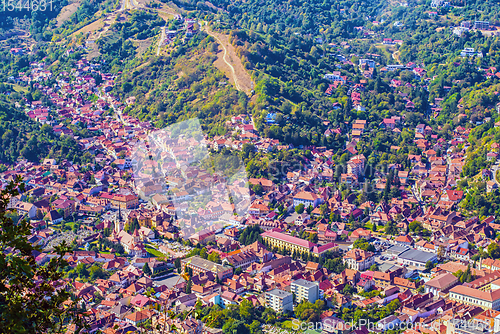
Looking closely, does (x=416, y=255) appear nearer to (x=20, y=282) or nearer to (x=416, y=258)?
(x=416, y=258)

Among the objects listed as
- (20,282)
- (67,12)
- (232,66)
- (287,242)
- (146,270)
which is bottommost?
(146,270)

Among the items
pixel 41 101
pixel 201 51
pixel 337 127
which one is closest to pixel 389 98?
pixel 337 127

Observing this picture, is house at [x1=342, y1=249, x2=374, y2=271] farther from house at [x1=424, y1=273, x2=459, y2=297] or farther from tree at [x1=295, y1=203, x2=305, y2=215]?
tree at [x1=295, y1=203, x2=305, y2=215]

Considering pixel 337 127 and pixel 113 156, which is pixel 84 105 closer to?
pixel 113 156

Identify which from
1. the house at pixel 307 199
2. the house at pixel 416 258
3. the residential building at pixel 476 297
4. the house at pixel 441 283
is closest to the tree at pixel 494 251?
the house at pixel 416 258

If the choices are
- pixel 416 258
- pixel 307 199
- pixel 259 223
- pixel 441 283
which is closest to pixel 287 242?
pixel 259 223
